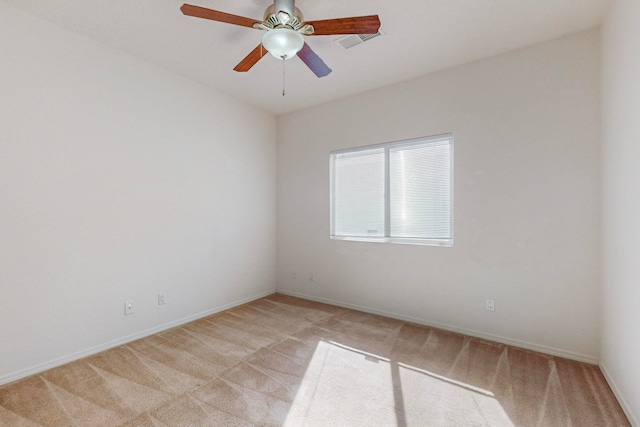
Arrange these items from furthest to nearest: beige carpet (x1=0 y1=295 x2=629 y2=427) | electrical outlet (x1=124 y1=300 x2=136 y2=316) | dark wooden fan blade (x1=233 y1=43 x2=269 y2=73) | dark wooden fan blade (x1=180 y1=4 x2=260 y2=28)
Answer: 1. electrical outlet (x1=124 y1=300 x2=136 y2=316)
2. dark wooden fan blade (x1=233 y1=43 x2=269 y2=73)
3. beige carpet (x1=0 y1=295 x2=629 y2=427)
4. dark wooden fan blade (x1=180 y1=4 x2=260 y2=28)

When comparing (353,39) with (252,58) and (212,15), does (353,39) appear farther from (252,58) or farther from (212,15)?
(212,15)

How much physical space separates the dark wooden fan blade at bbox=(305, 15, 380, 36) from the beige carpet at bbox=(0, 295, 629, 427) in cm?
245

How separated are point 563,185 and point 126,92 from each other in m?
4.14

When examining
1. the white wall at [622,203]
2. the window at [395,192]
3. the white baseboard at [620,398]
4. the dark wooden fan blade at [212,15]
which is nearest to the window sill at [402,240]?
the window at [395,192]

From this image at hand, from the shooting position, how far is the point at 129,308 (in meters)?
2.87

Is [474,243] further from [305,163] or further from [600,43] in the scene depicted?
[305,163]

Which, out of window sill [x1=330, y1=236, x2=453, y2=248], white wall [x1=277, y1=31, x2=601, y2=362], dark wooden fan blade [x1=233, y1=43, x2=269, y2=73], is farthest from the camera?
window sill [x1=330, y1=236, x2=453, y2=248]

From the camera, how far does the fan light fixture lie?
1848 mm

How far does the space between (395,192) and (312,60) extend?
187 cm

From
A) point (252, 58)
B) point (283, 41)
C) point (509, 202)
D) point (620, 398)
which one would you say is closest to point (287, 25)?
point (283, 41)

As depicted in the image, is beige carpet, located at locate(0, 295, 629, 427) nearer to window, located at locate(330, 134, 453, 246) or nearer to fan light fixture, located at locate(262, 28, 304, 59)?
window, located at locate(330, 134, 453, 246)

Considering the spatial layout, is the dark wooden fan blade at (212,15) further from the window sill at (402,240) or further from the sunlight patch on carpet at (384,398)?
the window sill at (402,240)

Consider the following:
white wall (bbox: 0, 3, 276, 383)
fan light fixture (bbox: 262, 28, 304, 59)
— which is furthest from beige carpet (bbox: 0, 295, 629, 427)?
fan light fixture (bbox: 262, 28, 304, 59)

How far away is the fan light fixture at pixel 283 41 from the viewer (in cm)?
185
